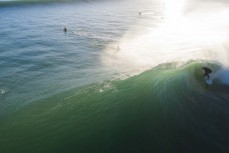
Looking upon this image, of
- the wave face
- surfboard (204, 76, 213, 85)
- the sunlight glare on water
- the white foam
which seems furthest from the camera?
the sunlight glare on water

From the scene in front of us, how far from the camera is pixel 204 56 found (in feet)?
92.6

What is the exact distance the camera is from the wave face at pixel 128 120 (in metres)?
15.2

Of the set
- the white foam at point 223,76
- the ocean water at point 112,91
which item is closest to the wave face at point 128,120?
the ocean water at point 112,91

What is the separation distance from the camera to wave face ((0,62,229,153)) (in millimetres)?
15203

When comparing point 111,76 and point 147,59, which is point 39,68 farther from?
point 147,59

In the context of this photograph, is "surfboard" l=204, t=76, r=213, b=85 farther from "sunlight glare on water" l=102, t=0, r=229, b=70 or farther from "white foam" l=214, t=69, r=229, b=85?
"sunlight glare on water" l=102, t=0, r=229, b=70

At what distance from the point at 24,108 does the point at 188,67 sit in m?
13.4

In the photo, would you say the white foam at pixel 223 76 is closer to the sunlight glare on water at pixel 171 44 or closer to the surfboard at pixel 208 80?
→ the surfboard at pixel 208 80

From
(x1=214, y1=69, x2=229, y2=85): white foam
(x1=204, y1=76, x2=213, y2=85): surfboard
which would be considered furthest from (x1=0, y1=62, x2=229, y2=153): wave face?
(x1=214, y1=69, x2=229, y2=85): white foam

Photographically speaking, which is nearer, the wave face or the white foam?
the wave face

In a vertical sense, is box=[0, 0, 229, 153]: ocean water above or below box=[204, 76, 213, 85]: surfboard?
below

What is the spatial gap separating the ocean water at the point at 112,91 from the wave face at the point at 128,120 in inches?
2.1

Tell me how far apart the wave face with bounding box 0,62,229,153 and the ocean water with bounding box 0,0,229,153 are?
53 mm

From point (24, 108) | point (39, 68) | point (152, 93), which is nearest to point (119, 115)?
point (152, 93)
